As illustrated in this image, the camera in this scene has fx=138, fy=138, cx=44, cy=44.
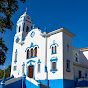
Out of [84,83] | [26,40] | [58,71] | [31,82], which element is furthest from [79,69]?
[26,40]

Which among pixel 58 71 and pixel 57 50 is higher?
pixel 57 50

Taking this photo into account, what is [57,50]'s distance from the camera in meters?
20.3

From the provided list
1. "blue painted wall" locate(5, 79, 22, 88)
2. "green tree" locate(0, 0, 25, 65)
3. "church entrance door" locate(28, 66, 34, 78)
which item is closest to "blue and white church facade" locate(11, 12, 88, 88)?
"church entrance door" locate(28, 66, 34, 78)

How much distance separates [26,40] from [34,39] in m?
2.46

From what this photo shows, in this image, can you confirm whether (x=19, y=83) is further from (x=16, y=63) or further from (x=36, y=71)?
(x=16, y=63)

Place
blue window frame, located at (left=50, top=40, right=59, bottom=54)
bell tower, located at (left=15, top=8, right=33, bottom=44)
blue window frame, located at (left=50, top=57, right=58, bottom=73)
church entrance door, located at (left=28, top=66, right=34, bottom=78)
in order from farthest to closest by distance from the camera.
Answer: bell tower, located at (left=15, top=8, right=33, bottom=44) < church entrance door, located at (left=28, top=66, right=34, bottom=78) < blue window frame, located at (left=50, top=40, right=59, bottom=54) < blue window frame, located at (left=50, top=57, right=58, bottom=73)

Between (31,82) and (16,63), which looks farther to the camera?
(16,63)

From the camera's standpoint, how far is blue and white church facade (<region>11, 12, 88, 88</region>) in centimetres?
1947

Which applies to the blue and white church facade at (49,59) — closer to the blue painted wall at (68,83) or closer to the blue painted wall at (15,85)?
the blue painted wall at (68,83)

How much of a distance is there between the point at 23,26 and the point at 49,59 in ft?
35.2

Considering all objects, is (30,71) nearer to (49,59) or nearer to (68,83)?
(49,59)

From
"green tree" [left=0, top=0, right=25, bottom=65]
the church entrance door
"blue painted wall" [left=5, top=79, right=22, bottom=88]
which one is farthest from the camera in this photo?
the church entrance door

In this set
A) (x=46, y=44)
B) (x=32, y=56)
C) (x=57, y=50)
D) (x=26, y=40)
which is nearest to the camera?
(x=57, y=50)

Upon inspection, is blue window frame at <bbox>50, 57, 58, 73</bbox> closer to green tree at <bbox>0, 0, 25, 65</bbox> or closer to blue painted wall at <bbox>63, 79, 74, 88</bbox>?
blue painted wall at <bbox>63, 79, 74, 88</bbox>
